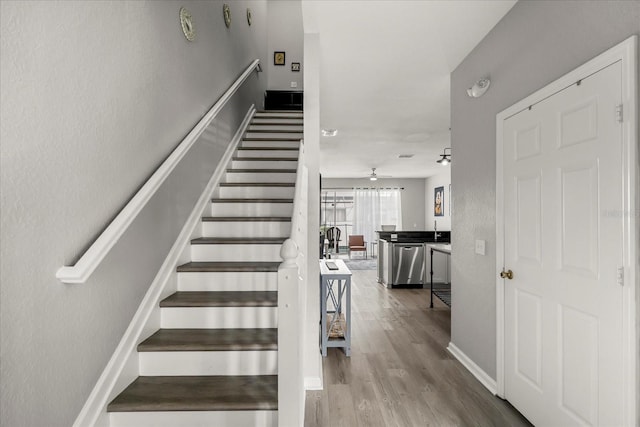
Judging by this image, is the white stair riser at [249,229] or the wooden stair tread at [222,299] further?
the white stair riser at [249,229]

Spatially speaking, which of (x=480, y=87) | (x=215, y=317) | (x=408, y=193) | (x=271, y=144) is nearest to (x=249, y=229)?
(x=215, y=317)

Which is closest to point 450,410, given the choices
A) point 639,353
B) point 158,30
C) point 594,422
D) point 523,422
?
point 523,422

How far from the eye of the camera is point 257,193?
9.89 ft

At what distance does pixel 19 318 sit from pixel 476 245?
9.04ft

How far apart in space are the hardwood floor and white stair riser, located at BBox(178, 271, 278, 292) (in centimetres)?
89

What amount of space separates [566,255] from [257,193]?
7.55 ft

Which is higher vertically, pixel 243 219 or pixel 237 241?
pixel 243 219

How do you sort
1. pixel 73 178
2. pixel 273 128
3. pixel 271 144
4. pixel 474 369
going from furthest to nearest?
→ pixel 273 128 → pixel 271 144 → pixel 474 369 → pixel 73 178

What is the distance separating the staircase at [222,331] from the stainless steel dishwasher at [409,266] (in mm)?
3708

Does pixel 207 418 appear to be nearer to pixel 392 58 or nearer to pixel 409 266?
pixel 392 58

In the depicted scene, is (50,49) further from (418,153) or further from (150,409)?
(418,153)

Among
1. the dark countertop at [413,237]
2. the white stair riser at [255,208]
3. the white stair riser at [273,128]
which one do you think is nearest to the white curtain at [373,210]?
the dark countertop at [413,237]

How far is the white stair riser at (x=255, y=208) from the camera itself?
282cm

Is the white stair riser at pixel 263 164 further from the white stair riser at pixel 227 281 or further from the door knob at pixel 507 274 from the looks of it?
the door knob at pixel 507 274
